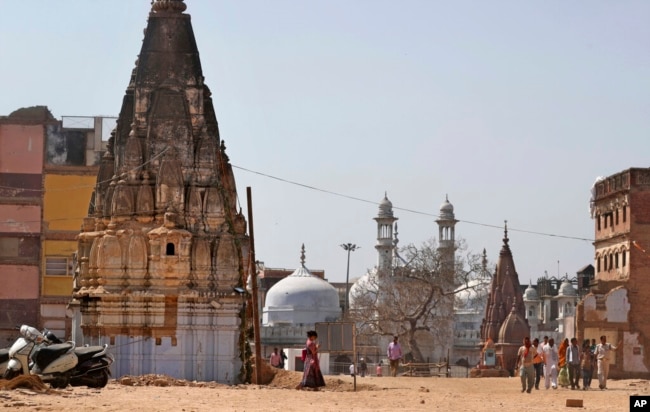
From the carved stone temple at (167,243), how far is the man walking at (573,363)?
782 centimetres

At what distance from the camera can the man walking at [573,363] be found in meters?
34.0

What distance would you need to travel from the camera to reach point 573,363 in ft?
112

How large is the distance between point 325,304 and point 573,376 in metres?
68.1

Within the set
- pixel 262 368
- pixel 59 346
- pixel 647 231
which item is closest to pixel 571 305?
pixel 647 231

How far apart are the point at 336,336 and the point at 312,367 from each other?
3.29ft

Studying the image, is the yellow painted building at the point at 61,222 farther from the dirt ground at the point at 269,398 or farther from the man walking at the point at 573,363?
the man walking at the point at 573,363

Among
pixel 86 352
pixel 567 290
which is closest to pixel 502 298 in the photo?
pixel 567 290

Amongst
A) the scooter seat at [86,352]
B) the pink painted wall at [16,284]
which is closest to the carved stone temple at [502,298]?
the pink painted wall at [16,284]

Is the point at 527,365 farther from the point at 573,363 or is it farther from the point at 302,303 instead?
the point at 302,303

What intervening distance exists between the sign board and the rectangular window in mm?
29142

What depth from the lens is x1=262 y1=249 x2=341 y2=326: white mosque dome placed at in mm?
102188

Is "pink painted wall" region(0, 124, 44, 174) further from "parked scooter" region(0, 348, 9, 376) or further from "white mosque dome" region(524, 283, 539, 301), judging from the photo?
"white mosque dome" region(524, 283, 539, 301)

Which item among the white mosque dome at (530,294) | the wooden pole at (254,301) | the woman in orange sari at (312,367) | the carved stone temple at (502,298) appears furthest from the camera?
the white mosque dome at (530,294)

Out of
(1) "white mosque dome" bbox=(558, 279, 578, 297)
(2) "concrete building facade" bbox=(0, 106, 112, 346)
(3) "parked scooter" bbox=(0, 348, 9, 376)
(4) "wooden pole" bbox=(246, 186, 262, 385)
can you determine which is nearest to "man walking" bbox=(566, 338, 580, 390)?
(4) "wooden pole" bbox=(246, 186, 262, 385)
